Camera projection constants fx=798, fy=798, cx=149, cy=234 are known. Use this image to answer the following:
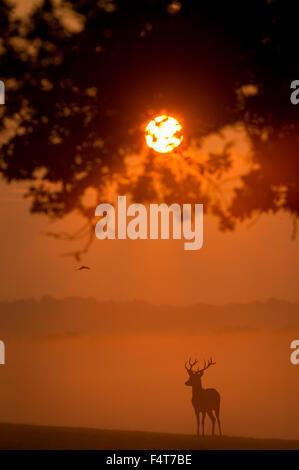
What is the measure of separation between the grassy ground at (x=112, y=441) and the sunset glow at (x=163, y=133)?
18.1 feet

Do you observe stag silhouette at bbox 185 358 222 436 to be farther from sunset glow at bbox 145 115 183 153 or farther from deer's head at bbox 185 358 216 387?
sunset glow at bbox 145 115 183 153

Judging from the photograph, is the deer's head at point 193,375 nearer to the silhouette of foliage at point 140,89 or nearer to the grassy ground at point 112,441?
the grassy ground at point 112,441

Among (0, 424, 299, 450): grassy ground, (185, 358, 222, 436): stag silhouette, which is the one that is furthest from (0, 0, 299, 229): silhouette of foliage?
(185, 358, 222, 436): stag silhouette

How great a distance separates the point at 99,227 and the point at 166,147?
1.86 metres

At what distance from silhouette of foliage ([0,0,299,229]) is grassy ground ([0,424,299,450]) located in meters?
4.30

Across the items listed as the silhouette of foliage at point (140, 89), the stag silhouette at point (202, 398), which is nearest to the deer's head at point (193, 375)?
the stag silhouette at point (202, 398)

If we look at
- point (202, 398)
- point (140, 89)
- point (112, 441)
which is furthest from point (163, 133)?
point (202, 398)

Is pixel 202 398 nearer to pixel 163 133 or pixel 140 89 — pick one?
pixel 163 133

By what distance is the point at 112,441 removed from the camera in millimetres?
15352

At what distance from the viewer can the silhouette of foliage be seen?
1336cm

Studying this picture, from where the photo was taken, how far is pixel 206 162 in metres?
14.3

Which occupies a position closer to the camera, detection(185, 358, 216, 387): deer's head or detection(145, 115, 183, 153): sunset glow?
detection(145, 115, 183, 153): sunset glow

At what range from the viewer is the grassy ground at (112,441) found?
14875mm

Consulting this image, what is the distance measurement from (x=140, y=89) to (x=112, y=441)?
670cm
